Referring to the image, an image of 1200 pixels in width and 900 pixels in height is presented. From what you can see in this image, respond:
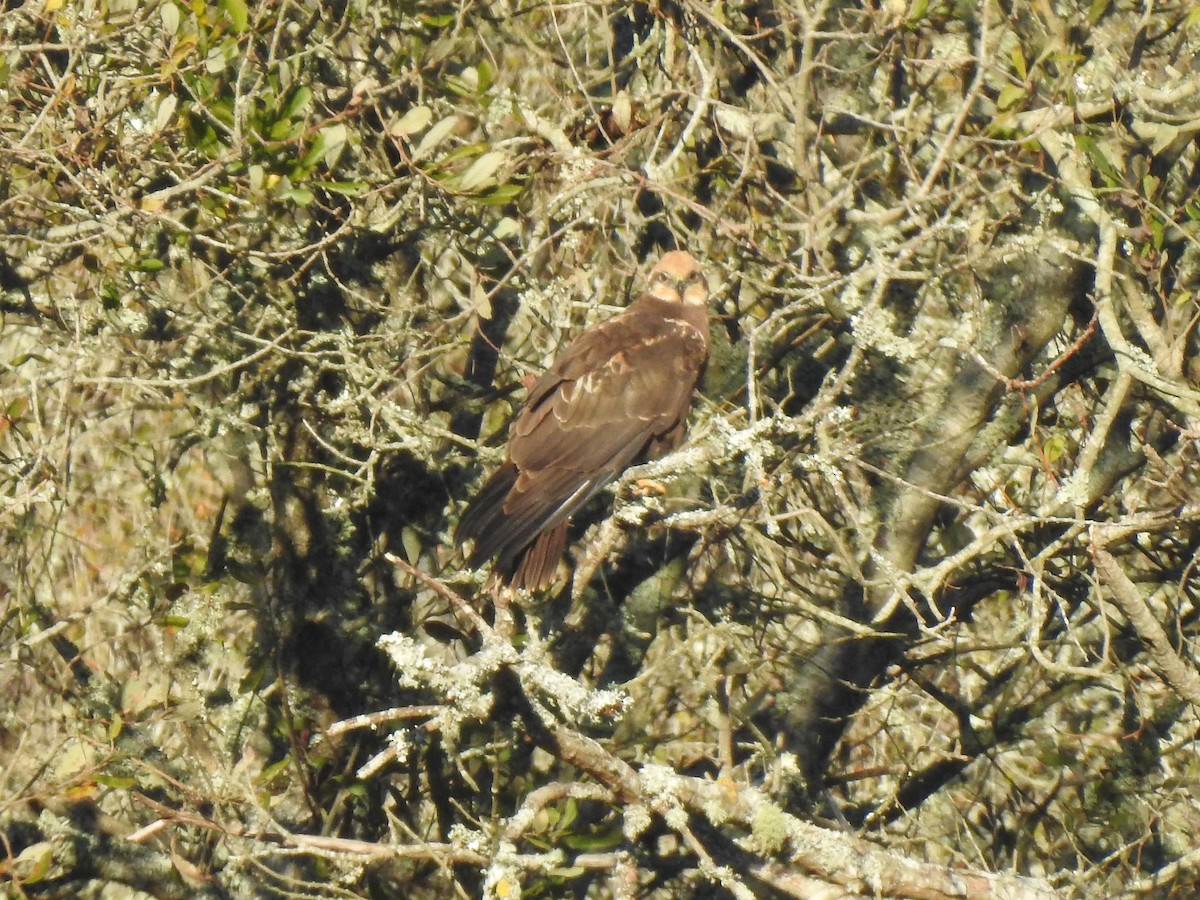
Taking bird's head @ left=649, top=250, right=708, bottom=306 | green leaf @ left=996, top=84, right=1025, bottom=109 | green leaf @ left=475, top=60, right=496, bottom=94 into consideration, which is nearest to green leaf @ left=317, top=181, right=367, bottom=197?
green leaf @ left=475, top=60, right=496, bottom=94

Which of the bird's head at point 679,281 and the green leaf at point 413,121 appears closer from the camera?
the green leaf at point 413,121

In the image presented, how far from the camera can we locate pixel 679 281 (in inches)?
184

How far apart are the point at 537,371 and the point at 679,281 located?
58 centimetres

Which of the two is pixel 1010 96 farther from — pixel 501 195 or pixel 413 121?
pixel 413 121

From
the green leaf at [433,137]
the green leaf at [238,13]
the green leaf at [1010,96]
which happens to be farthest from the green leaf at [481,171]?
the green leaf at [1010,96]

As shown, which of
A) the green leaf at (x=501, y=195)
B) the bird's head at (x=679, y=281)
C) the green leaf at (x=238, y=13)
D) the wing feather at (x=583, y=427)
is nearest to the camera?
the green leaf at (x=238, y=13)

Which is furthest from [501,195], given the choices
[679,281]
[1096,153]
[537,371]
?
[1096,153]

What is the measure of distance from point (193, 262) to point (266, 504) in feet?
2.62

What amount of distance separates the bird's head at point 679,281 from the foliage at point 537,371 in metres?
0.08

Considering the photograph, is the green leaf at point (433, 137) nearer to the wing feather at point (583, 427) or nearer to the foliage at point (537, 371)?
the foliage at point (537, 371)

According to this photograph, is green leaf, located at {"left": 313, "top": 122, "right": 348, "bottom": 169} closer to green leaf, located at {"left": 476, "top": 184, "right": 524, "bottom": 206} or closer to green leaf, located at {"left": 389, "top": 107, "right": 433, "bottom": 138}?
green leaf, located at {"left": 389, "top": 107, "right": 433, "bottom": 138}

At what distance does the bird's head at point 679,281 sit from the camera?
4.60 meters

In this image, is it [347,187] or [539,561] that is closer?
[347,187]

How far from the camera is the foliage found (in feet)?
12.8
